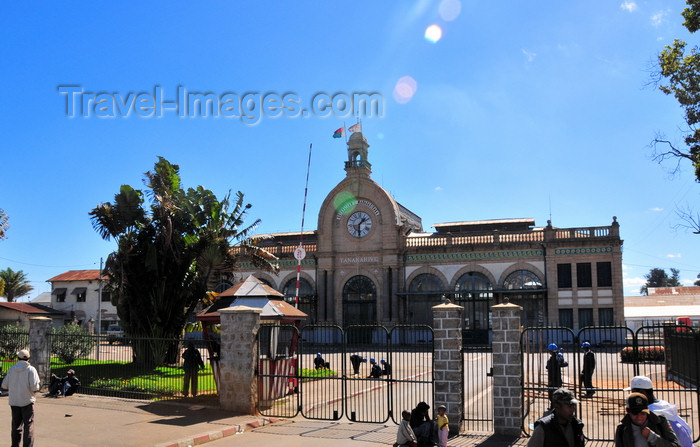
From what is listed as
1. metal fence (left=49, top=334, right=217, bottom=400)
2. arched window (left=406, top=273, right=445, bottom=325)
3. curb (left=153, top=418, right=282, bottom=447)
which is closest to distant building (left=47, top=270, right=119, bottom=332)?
arched window (left=406, top=273, right=445, bottom=325)

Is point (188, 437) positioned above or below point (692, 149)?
below

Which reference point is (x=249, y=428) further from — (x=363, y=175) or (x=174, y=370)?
(x=363, y=175)

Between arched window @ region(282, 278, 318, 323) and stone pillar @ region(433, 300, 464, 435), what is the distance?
107 ft

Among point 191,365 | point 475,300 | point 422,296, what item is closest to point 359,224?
point 422,296

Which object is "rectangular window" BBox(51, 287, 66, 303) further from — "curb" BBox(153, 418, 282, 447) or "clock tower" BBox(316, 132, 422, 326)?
"curb" BBox(153, 418, 282, 447)

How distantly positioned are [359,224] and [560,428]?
126ft

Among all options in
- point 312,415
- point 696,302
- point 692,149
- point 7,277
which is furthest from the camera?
point 7,277

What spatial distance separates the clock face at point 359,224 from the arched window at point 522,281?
10.9 meters

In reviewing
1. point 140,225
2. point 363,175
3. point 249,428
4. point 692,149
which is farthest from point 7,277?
point 692,149

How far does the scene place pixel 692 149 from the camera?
62.4 feet

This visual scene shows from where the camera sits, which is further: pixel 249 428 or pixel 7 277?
pixel 7 277

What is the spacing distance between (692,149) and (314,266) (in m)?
29.8

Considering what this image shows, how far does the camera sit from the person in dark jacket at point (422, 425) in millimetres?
8750

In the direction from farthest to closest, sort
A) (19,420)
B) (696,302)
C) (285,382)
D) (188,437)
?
(696,302)
(285,382)
(188,437)
(19,420)
